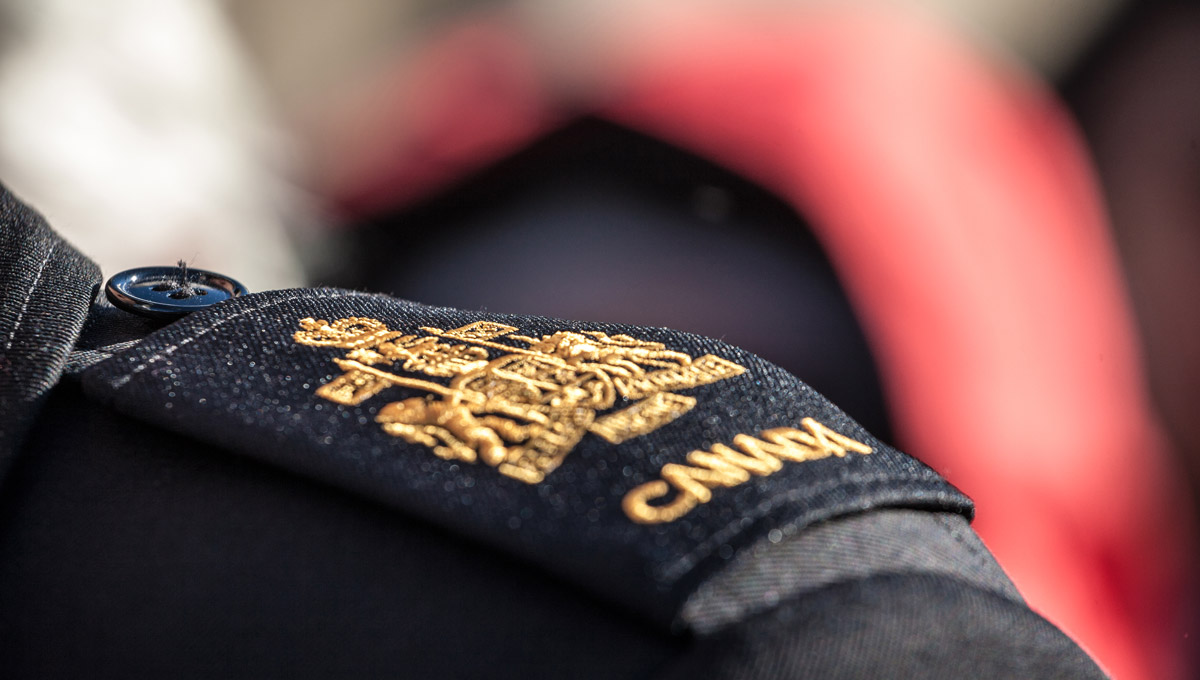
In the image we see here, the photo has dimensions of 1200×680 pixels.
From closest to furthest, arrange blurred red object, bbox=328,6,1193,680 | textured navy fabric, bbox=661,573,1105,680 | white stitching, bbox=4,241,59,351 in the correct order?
textured navy fabric, bbox=661,573,1105,680 < white stitching, bbox=4,241,59,351 < blurred red object, bbox=328,6,1193,680

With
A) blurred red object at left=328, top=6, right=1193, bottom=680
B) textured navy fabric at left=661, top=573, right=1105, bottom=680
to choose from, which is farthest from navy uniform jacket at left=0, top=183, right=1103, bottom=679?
blurred red object at left=328, top=6, right=1193, bottom=680

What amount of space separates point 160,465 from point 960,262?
48 centimetres

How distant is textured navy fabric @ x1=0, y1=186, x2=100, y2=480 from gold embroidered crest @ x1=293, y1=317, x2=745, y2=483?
0.10m

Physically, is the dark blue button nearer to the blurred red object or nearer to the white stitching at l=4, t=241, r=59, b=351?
the white stitching at l=4, t=241, r=59, b=351

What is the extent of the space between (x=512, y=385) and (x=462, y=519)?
69 mm

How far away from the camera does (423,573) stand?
0.27 meters

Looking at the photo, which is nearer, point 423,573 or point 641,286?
point 423,573

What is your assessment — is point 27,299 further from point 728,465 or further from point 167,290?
point 728,465

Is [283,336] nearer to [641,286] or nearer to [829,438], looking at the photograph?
[829,438]

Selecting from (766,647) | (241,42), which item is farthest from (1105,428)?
(241,42)

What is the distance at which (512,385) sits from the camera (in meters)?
0.32

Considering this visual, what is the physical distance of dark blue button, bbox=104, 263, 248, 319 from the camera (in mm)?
406

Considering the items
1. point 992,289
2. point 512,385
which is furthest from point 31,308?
point 992,289

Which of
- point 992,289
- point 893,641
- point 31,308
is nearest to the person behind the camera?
point 893,641
